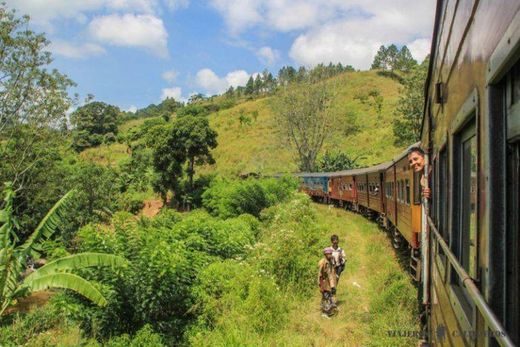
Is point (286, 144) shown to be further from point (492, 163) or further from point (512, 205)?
point (512, 205)

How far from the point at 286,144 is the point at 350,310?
1408 inches

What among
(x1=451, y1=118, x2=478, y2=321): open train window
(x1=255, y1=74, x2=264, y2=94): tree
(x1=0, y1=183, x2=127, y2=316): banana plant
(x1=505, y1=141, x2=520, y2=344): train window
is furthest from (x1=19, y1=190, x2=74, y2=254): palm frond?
(x1=255, y1=74, x2=264, y2=94): tree

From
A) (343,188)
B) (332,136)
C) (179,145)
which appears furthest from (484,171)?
(332,136)

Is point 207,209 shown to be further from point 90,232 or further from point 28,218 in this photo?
point 90,232

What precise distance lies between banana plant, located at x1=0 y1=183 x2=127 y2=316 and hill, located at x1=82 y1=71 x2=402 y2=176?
34.7 m

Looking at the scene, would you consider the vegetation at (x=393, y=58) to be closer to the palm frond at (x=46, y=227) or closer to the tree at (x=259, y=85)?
the tree at (x=259, y=85)

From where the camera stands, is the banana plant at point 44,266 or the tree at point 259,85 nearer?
the banana plant at point 44,266

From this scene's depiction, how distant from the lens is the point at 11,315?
61.1ft

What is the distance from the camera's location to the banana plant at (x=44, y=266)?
25.7 ft

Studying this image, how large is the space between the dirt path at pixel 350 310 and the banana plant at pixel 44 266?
3622 millimetres

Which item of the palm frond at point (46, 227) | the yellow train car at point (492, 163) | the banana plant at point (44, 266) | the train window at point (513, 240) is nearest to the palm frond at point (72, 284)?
the banana plant at point (44, 266)

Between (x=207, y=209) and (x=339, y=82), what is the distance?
2138 cm

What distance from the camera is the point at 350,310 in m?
9.76

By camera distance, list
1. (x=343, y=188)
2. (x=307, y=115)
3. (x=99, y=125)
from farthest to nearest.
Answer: (x=99, y=125) → (x=307, y=115) → (x=343, y=188)
